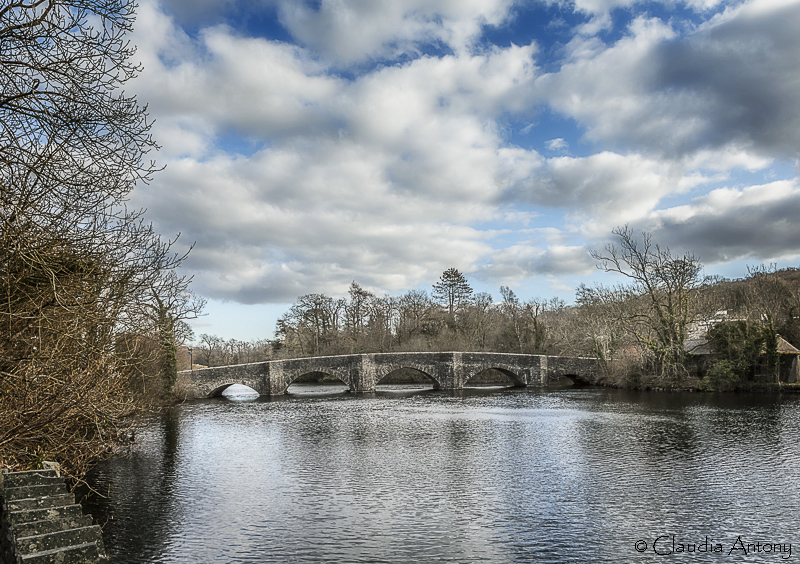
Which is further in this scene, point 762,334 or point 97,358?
point 762,334

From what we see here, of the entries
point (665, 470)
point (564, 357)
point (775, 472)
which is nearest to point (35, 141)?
point (665, 470)

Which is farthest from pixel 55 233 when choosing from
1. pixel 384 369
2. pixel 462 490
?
pixel 384 369

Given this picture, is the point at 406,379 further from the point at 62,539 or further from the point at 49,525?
the point at 62,539

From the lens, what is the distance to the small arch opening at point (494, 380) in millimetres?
35875

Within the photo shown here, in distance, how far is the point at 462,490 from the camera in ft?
32.7

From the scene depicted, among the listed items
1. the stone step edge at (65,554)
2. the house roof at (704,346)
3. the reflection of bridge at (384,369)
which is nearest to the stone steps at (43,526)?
the stone step edge at (65,554)

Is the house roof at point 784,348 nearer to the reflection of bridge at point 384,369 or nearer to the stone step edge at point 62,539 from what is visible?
the reflection of bridge at point 384,369

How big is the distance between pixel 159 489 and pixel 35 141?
704 centimetres

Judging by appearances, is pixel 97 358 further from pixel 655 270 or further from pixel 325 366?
pixel 655 270

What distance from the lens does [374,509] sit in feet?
29.3

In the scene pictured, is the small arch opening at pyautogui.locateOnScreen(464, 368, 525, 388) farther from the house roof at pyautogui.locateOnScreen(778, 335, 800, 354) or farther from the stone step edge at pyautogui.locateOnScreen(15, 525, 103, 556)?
the stone step edge at pyautogui.locateOnScreen(15, 525, 103, 556)

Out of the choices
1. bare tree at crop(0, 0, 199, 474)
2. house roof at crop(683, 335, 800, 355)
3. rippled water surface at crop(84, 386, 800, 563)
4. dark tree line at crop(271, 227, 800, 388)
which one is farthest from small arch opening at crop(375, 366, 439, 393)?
bare tree at crop(0, 0, 199, 474)

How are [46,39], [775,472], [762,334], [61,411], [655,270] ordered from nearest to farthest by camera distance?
[46,39] < [61,411] < [775,472] < [762,334] < [655,270]

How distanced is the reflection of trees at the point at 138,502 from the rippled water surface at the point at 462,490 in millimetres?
43
